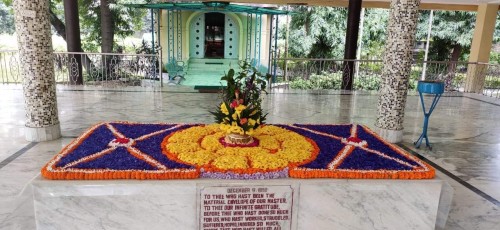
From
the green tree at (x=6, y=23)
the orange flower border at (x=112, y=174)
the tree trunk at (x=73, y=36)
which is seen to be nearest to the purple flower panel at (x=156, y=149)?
the orange flower border at (x=112, y=174)

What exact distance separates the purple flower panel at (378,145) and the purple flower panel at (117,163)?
1.91 m

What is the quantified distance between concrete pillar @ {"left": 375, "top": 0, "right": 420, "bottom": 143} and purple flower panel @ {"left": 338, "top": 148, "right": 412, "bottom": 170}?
6.22 ft

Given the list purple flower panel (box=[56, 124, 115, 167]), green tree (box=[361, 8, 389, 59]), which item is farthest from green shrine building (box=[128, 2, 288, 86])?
green tree (box=[361, 8, 389, 59])

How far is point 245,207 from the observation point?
268cm

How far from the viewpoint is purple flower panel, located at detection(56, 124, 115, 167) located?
288 centimetres

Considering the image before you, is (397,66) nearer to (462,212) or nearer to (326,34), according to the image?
(462,212)

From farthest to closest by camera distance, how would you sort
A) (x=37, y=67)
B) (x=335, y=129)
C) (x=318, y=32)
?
(x=318, y=32)
(x=37, y=67)
(x=335, y=129)

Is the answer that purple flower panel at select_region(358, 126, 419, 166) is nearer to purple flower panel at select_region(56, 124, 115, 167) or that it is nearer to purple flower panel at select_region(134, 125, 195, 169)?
purple flower panel at select_region(134, 125, 195, 169)

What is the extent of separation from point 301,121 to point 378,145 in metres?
2.61

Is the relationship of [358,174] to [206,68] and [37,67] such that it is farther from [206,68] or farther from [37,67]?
[206,68]

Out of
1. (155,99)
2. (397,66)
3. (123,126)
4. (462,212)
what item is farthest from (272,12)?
(462,212)

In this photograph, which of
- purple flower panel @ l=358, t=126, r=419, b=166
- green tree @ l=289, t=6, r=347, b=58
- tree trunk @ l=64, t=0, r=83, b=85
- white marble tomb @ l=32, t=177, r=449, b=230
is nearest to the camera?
white marble tomb @ l=32, t=177, r=449, b=230

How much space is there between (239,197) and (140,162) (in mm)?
790

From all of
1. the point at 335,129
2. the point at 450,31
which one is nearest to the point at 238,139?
the point at 335,129
